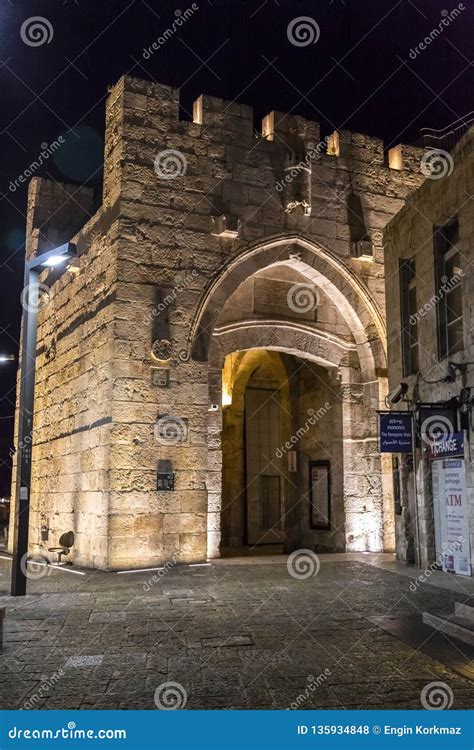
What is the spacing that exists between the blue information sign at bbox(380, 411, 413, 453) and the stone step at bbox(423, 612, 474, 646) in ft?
13.4

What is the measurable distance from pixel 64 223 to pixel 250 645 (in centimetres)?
1318

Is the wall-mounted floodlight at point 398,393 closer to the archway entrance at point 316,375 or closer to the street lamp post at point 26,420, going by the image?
the archway entrance at point 316,375

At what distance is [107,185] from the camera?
41.4ft

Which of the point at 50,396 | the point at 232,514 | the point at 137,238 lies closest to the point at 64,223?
the point at 50,396

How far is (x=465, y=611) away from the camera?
6680 millimetres

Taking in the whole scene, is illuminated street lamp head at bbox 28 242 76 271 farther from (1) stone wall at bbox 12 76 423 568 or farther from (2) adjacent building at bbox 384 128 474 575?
(2) adjacent building at bbox 384 128 474 575

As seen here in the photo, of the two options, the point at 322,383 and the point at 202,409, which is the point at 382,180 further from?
the point at 202,409

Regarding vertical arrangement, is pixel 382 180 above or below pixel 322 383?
above

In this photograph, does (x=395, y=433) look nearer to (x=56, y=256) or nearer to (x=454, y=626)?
(x=454, y=626)

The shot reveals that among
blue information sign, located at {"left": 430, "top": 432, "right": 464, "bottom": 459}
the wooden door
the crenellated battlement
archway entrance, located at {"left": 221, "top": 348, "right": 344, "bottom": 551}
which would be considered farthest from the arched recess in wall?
the wooden door

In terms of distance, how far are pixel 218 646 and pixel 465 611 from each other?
2514 millimetres

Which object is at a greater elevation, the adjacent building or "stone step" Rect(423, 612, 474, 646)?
the adjacent building

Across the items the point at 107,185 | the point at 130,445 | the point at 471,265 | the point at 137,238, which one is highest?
the point at 107,185

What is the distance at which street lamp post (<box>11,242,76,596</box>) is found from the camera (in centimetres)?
857
